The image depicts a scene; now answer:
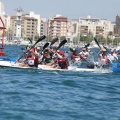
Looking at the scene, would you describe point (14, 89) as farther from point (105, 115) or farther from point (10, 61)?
point (10, 61)

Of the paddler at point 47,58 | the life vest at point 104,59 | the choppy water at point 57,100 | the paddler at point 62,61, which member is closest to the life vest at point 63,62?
the paddler at point 62,61

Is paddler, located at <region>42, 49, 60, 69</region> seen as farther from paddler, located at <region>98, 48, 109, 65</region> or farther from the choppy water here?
the choppy water

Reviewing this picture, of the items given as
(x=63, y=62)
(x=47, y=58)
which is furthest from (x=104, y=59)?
(x=47, y=58)

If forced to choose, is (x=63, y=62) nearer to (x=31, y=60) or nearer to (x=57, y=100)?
(x=31, y=60)

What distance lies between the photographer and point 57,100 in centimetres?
1380

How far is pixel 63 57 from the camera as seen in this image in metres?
25.7

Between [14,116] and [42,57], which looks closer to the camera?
[14,116]

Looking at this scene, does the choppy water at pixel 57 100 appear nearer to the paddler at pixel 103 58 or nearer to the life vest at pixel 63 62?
the life vest at pixel 63 62

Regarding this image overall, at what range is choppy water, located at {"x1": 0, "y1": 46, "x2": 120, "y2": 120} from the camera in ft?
38.6

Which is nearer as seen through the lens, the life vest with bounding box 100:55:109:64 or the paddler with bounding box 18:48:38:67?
the paddler with bounding box 18:48:38:67

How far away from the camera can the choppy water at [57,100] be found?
38.6 ft

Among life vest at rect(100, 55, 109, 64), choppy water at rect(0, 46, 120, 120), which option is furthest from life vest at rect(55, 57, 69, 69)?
→ choppy water at rect(0, 46, 120, 120)

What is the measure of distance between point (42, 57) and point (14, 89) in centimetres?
1055

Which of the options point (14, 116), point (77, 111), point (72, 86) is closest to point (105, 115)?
point (77, 111)
